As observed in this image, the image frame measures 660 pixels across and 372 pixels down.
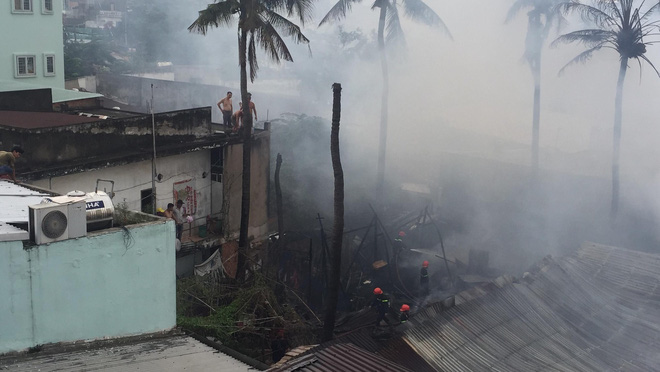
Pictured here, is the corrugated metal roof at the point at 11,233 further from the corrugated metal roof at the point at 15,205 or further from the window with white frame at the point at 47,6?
the window with white frame at the point at 47,6

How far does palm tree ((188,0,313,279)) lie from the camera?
15062 mm

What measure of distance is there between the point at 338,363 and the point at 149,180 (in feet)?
29.8

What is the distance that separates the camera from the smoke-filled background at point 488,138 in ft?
73.2

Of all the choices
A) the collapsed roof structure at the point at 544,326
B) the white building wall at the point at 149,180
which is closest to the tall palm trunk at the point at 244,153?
the white building wall at the point at 149,180

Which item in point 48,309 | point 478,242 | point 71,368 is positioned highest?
point 48,309

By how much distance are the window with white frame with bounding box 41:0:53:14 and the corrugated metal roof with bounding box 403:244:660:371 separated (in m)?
19.1

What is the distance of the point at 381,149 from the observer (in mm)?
23078

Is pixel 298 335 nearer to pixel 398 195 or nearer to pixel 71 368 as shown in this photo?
pixel 71 368

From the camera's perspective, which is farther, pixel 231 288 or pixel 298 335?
pixel 231 288

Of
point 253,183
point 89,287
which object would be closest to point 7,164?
point 89,287

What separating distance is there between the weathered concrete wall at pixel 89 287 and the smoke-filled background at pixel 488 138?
12.1 metres

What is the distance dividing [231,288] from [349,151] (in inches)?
560

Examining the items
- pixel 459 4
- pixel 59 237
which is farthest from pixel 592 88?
pixel 59 237

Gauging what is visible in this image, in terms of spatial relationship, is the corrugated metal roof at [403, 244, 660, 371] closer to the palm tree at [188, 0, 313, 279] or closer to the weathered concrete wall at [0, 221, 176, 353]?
the weathered concrete wall at [0, 221, 176, 353]
